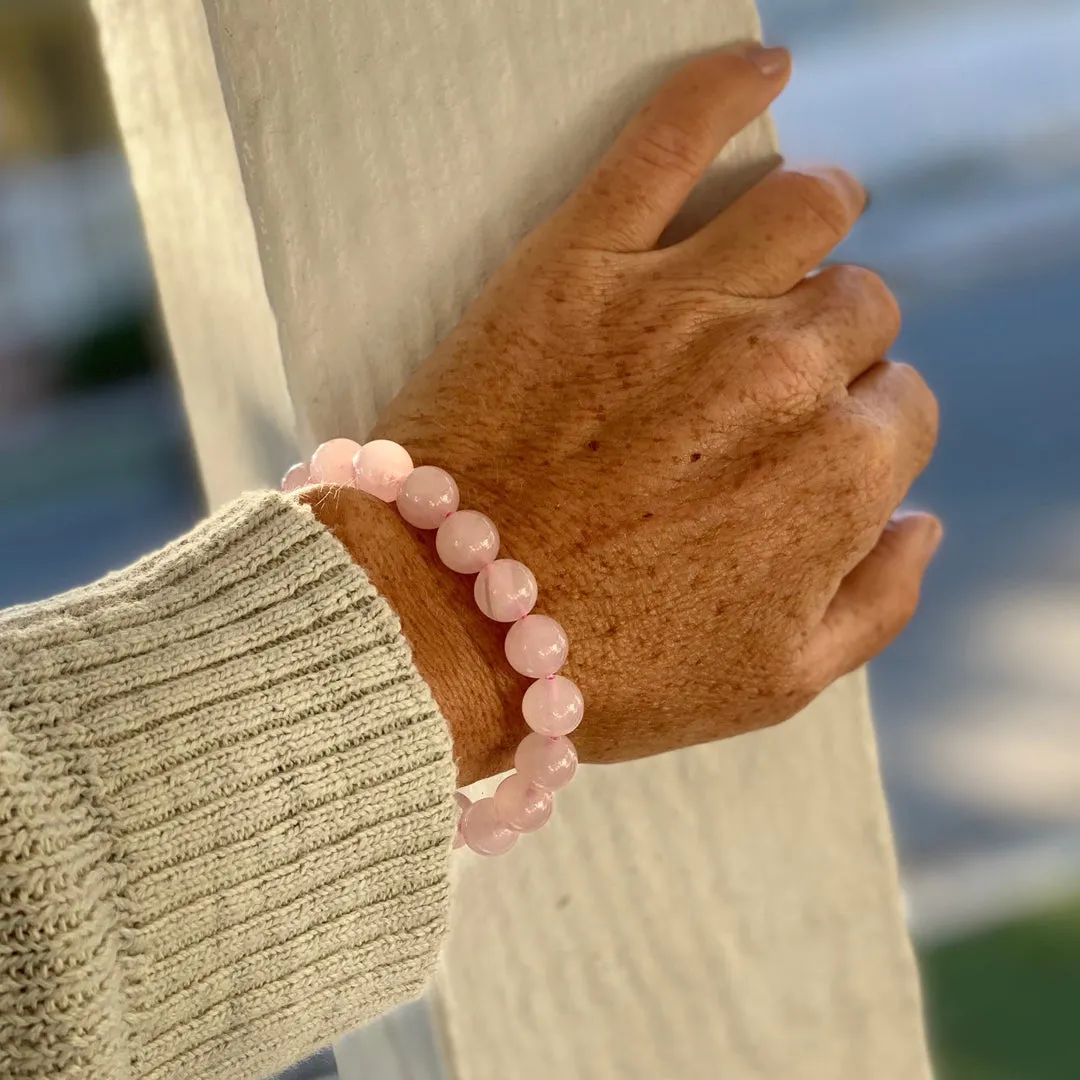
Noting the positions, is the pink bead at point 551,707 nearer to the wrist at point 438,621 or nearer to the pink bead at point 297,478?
the wrist at point 438,621

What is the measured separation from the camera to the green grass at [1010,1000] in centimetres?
93

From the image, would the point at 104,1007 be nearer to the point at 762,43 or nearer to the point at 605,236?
the point at 605,236

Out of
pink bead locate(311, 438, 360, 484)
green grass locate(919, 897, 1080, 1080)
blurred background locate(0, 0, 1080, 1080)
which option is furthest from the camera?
green grass locate(919, 897, 1080, 1080)

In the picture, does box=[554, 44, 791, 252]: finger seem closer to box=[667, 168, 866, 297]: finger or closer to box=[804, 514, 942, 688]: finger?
box=[667, 168, 866, 297]: finger

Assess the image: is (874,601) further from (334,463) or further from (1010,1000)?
(1010,1000)

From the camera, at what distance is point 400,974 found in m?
0.43

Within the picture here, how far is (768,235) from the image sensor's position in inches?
→ 19.1

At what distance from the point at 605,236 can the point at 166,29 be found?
0.68 feet

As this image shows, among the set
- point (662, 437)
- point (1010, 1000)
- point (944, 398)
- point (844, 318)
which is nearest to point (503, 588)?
point (662, 437)

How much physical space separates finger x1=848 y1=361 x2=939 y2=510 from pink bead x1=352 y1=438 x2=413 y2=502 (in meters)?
0.21

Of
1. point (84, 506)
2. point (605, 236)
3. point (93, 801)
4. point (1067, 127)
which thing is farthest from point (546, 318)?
point (84, 506)

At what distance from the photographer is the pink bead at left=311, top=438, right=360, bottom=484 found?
44 cm

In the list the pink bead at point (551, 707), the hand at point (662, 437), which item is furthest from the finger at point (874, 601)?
the pink bead at point (551, 707)

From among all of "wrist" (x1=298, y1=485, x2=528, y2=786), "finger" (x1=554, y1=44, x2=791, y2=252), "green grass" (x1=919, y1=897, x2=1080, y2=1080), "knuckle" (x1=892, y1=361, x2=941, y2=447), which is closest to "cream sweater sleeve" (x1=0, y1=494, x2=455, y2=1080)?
"wrist" (x1=298, y1=485, x2=528, y2=786)
